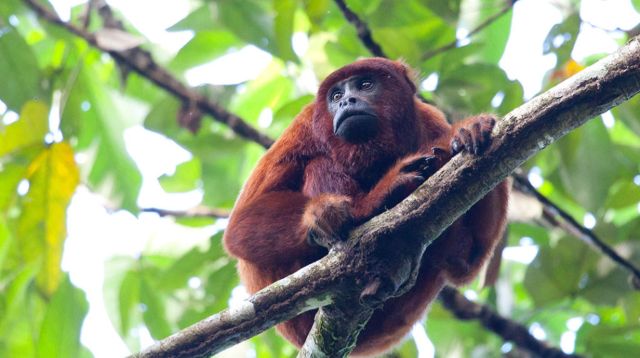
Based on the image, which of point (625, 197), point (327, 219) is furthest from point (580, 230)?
point (327, 219)

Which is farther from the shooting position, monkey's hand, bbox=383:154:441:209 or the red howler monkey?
the red howler monkey

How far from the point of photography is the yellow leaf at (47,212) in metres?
4.48

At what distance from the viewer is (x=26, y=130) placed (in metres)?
4.65

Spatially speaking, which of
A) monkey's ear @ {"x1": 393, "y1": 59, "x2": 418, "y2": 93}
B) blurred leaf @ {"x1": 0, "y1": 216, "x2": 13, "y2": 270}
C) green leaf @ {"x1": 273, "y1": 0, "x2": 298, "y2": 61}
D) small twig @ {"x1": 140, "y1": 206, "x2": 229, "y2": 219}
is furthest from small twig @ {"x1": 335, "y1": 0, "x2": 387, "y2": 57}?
blurred leaf @ {"x1": 0, "y1": 216, "x2": 13, "y2": 270}

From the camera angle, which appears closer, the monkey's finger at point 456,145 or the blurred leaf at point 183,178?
the monkey's finger at point 456,145

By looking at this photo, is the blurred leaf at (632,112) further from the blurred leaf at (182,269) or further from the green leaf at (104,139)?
the green leaf at (104,139)

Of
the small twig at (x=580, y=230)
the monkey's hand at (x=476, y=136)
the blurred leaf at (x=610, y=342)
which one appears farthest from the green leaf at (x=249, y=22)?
the blurred leaf at (x=610, y=342)

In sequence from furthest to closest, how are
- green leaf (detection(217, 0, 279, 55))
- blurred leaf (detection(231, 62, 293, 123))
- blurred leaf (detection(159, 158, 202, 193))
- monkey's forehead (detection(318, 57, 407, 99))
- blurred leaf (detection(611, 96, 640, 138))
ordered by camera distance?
blurred leaf (detection(159, 158, 202, 193))
blurred leaf (detection(231, 62, 293, 123))
green leaf (detection(217, 0, 279, 55))
blurred leaf (detection(611, 96, 640, 138))
monkey's forehead (detection(318, 57, 407, 99))

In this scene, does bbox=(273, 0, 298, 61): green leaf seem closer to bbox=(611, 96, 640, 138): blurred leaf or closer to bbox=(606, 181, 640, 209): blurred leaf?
bbox=(611, 96, 640, 138): blurred leaf

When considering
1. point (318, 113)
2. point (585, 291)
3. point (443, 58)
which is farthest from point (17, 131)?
point (585, 291)

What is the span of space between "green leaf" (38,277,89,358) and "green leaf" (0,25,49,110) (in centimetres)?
116

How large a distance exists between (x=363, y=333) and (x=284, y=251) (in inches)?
24.9

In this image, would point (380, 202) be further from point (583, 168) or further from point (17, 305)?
point (17, 305)

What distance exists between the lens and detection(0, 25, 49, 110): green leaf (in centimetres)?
495
